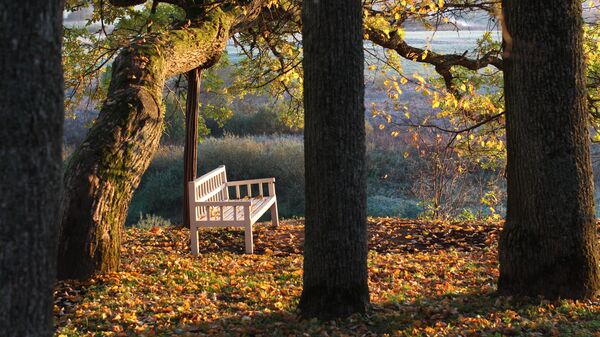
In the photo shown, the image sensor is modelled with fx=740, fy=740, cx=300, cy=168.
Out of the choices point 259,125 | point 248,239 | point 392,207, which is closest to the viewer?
point 248,239

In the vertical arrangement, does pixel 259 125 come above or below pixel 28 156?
above

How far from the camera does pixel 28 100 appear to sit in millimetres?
2828

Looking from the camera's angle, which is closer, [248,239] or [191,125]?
[248,239]

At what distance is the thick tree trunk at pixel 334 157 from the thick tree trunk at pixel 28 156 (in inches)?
106

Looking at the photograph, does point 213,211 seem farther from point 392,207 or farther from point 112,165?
point 392,207

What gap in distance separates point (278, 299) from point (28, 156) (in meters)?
3.99

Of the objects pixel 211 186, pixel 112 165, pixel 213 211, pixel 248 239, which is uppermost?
pixel 112 165

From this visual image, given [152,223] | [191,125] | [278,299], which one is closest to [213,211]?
[191,125]

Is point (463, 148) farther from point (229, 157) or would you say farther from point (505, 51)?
point (229, 157)

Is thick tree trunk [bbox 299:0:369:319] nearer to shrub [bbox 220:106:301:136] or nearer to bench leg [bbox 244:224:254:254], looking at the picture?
bench leg [bbox 244:224:254:254]

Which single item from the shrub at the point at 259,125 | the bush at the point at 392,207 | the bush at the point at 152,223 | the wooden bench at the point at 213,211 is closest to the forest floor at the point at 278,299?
the wooden bench at the point at 213,211

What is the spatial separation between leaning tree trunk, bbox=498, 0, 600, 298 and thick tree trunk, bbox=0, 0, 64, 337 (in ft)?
13.0

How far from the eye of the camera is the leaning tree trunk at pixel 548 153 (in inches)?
225

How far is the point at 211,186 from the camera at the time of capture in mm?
10016
